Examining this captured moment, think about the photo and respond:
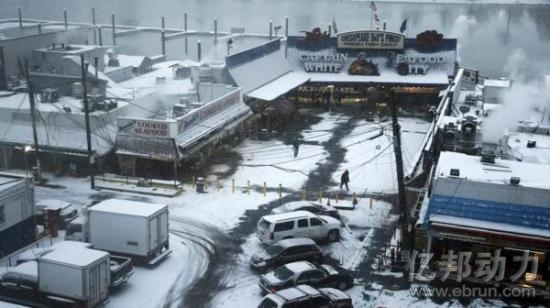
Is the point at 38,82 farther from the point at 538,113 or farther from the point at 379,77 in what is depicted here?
the point at 538,113

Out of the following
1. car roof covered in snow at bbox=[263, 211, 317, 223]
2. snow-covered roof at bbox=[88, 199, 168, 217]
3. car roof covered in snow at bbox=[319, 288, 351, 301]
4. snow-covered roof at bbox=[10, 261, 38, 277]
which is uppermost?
snow-covered roof at bbox=[88, 199, 168, 217]

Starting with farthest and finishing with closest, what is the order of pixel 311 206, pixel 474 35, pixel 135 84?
1. pixel 474 35
2. pixel 135 84
3. pixel 311 206

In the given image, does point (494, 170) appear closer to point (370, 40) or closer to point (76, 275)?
point (76, 275)

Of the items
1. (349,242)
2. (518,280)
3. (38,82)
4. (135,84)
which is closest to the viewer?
(518,280)

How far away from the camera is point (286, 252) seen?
24.0 metres

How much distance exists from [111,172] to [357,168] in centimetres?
1516

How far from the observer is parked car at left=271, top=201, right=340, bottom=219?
28.5 metres

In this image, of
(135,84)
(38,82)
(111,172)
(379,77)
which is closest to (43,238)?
Answer: (111,172)

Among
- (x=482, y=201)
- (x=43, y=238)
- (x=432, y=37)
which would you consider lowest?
(x=43, y=238)

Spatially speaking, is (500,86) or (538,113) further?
(500,86)

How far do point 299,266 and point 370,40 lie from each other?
37347 mm

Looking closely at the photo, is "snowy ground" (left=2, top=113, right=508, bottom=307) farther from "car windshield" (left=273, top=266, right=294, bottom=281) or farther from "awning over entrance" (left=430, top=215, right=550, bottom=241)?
"awning over entrance" (left=430, top=215, right=550, bottom=241)

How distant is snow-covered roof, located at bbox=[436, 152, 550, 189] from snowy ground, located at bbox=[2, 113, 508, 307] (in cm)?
484

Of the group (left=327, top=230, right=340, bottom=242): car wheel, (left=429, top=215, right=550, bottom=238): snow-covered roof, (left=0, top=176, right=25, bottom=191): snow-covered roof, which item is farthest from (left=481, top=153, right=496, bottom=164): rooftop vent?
(left=0, top=176, right=25, bottom=191): snow-covered roof
